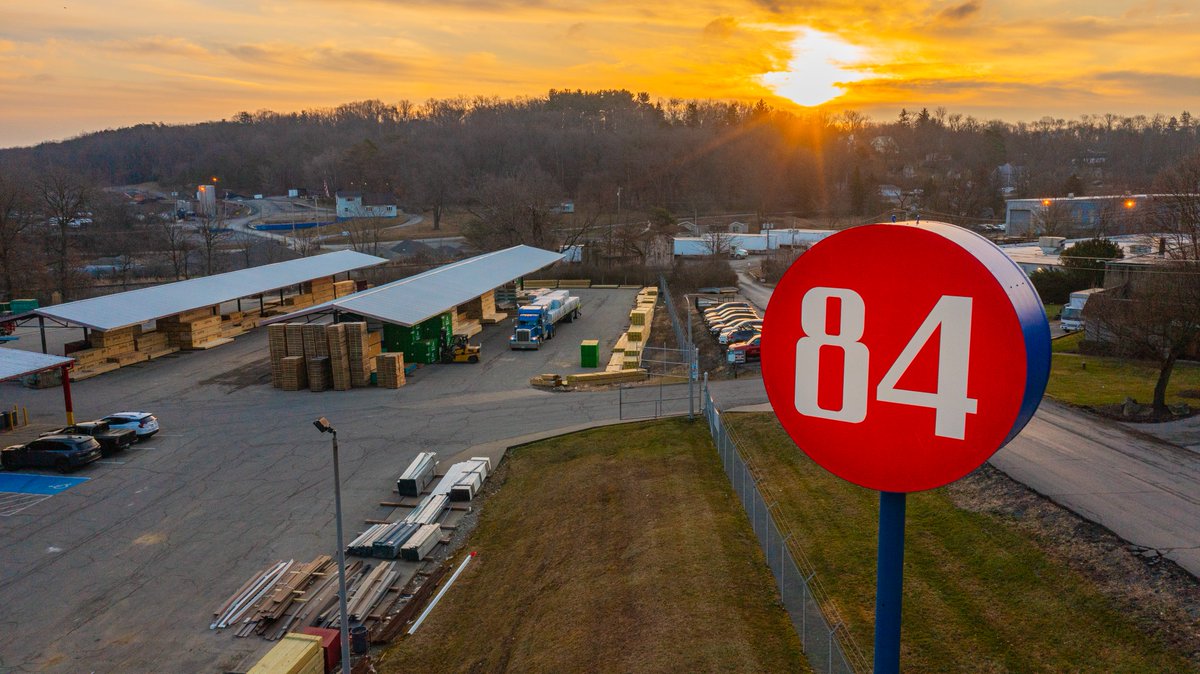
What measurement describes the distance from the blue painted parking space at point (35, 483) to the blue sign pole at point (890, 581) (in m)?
29.0

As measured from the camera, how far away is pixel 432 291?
49.8 metres

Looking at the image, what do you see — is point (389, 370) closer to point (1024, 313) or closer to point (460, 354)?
point (460, 354)

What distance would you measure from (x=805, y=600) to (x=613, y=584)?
499 cm

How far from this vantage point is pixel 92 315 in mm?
44031

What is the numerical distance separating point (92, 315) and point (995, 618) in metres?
47.0

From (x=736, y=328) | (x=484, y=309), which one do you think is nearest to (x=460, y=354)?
(x=484, y=309)

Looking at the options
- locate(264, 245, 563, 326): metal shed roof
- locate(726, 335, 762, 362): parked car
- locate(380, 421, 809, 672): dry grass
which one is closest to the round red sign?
locate(380, 421, 809, 672): dry grass

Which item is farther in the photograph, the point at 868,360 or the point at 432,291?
the point at 432,291

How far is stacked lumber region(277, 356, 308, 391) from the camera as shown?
39.2m

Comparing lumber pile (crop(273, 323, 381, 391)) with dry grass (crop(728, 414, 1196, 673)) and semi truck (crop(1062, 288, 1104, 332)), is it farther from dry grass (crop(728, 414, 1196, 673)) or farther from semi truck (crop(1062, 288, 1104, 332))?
semi truck (crop(1062, 288, 1104, 332))

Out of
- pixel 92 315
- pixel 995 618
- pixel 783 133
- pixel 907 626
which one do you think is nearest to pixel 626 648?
pixel 907 626

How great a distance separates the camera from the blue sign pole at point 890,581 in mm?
7570

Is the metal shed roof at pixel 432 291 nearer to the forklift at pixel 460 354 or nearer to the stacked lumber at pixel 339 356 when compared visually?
the stacked lumber at pixel 339 356

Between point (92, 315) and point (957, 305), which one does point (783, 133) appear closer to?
point (92, 315)
